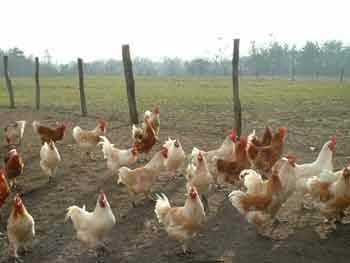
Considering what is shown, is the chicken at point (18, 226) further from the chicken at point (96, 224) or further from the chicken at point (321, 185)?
the chicken at point (321, 185)

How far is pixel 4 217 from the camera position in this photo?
6074 mm

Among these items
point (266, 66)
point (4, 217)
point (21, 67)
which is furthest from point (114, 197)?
point (266, 66)

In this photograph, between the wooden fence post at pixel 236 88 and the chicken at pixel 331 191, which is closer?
the chicken at pixel 331 191

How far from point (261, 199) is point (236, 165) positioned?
4.14ft

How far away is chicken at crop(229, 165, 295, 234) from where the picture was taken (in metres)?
5.03

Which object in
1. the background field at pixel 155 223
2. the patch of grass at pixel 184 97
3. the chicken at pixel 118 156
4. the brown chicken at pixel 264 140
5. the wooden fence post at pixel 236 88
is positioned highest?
the wooden fence post at pixel 236 88

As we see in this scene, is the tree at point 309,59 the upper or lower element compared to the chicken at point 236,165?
upper

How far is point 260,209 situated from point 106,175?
12.6 ft

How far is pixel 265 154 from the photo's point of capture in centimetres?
655

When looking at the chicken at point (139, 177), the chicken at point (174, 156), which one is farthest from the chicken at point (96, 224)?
the chicken at point (174, 156)

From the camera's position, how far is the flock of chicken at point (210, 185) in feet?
15.7

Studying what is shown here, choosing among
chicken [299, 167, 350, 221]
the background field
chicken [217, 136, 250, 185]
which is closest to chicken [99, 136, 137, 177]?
the background field

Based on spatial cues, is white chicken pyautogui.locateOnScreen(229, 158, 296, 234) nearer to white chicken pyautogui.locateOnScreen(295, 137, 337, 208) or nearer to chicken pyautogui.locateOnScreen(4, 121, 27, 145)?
white chicken pyautogui.locateOnScreen(295, 137, 337, 208)

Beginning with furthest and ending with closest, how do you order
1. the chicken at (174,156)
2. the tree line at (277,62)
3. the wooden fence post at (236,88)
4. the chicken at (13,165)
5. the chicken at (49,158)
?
the tree line at (277,62) < the wooden fence post at (236,88) < the chicken at (49,158) < the chicken at (174,156) < the chicken at (13,165)
